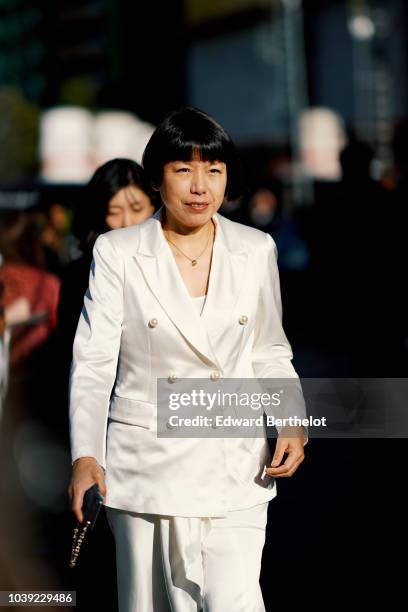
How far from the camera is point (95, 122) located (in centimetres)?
2458

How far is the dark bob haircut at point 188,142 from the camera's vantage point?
10.3 feet

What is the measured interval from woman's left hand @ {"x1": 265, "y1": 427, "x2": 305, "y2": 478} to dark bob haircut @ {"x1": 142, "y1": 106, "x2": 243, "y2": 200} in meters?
0.79

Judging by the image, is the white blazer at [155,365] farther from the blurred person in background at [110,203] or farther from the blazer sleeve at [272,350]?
the blurred person in background at [110,203]

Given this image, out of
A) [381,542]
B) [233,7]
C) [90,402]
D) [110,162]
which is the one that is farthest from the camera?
[233,7]

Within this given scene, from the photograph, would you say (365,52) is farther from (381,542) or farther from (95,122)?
(381,542)

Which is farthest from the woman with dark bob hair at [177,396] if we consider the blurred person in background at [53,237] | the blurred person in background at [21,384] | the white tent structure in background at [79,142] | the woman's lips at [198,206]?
the white tent structure in background at [79,142]

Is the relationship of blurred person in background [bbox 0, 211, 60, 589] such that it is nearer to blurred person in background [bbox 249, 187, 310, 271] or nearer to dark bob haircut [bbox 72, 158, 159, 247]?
dark bob haircut [bbox 72, 158, 159, 247]

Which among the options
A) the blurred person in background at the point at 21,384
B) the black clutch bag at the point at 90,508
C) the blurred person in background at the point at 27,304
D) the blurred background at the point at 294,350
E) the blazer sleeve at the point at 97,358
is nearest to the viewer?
the black clutch bag at the point at 90,508

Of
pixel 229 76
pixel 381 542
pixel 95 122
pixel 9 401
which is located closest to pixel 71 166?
pixel 95 122

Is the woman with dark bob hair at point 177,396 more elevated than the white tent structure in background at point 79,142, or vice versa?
the white tent structure in background at point 79,142

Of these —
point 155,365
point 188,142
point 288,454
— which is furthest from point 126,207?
point 288,454

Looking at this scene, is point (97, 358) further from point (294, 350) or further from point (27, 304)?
point (294, 350)

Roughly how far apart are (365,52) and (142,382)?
3413 cm

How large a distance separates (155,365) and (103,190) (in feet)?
5.62
